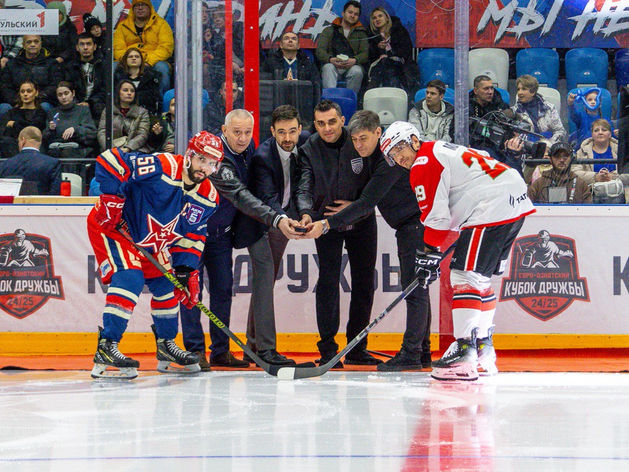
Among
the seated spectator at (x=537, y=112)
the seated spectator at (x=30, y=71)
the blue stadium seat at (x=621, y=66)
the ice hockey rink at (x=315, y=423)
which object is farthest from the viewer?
the seated spectator at (x=30, y=71)

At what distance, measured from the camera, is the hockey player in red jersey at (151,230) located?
3.56 m

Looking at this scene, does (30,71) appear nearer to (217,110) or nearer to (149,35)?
(149,35)

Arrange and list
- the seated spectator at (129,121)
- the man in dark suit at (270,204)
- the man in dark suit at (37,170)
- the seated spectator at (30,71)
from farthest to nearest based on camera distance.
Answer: the seated spectator at (30,71) → the seated spectator at (129,121) → the man in dark suit at (37,170) → the man in dark suit at (270,204)

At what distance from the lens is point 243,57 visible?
4.51 m

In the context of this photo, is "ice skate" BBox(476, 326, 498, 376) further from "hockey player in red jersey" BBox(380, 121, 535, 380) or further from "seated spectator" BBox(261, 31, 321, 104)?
"seated spectator" BBox(261, 31, 321, 104)

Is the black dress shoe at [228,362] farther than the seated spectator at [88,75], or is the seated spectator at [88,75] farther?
the seated spectator at [88,75]

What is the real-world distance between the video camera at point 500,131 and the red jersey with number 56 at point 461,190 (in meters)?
1.08

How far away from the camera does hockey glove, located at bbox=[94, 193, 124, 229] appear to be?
3.54 m

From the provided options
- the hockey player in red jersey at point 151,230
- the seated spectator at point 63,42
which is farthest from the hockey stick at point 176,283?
the seated spectator at point 63,42

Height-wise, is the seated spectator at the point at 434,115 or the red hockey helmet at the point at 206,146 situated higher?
the seated spectator at the point at 434,115

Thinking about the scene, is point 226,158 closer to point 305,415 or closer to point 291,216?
point 291,216

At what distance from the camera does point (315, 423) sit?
101 inches

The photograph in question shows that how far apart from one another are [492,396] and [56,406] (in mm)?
1651

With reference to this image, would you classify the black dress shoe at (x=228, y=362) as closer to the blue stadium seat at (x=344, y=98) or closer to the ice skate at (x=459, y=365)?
the ice skate at (x=459, y=365)
